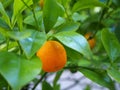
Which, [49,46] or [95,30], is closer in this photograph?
[49,46]

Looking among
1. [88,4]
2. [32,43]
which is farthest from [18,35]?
[88,4]

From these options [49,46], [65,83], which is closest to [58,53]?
[49,46]

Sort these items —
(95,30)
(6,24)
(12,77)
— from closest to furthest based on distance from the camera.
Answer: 1. (12,77)
2. (6,24)
3. (95,30)

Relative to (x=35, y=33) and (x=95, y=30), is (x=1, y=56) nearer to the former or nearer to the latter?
(x=35, y=33)

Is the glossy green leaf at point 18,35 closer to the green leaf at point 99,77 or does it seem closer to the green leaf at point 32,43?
the green leaf at point 32,43

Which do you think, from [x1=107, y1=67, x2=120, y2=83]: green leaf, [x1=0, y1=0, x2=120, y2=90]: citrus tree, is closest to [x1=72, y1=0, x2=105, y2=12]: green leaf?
[x1=0, y1=0, x2=120, y2=90]: citrus tree

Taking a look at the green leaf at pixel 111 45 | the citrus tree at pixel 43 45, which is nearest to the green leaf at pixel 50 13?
the citrus tree at pixel 43 45

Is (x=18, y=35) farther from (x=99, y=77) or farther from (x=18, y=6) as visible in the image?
(x=99, y=77)
